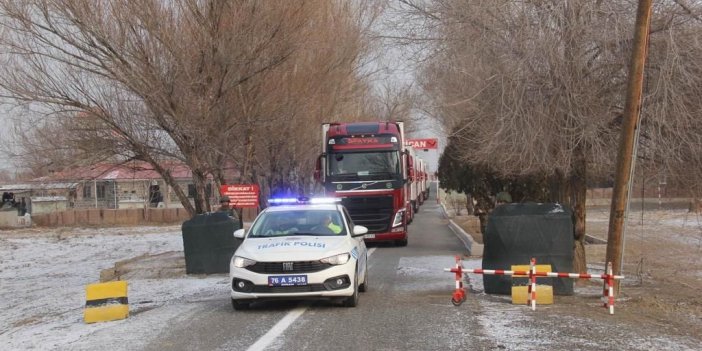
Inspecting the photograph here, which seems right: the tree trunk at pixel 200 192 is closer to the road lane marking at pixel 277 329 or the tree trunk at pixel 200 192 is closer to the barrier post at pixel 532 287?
the road lane marking at pixel 277 329

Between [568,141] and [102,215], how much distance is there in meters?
43.1

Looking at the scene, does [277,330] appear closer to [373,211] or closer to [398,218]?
[373,211]

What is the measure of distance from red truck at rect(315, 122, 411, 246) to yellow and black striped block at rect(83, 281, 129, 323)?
40.2 ft

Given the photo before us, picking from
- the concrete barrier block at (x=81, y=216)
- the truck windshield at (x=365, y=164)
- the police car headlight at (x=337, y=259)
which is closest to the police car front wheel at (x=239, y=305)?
the police car headlight at (x=337, y=259)

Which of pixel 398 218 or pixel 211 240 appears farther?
pixel 398 218

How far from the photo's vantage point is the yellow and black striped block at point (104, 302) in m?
9.96

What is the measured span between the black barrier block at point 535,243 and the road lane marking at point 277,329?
3.35 metres

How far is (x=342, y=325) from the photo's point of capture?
9.02 m

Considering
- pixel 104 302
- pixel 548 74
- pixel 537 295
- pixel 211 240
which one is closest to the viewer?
pixel 104 302

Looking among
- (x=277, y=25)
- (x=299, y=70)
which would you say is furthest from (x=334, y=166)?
(x=277, y=25)

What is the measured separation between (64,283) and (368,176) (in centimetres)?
898

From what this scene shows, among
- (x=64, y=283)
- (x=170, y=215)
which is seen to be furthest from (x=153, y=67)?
(x=170, y=215)

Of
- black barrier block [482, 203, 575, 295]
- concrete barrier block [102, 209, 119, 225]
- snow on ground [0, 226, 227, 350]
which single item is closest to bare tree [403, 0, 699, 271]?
black barrier block [482, 203, 575, 295]

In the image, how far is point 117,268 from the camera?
19.4 m
